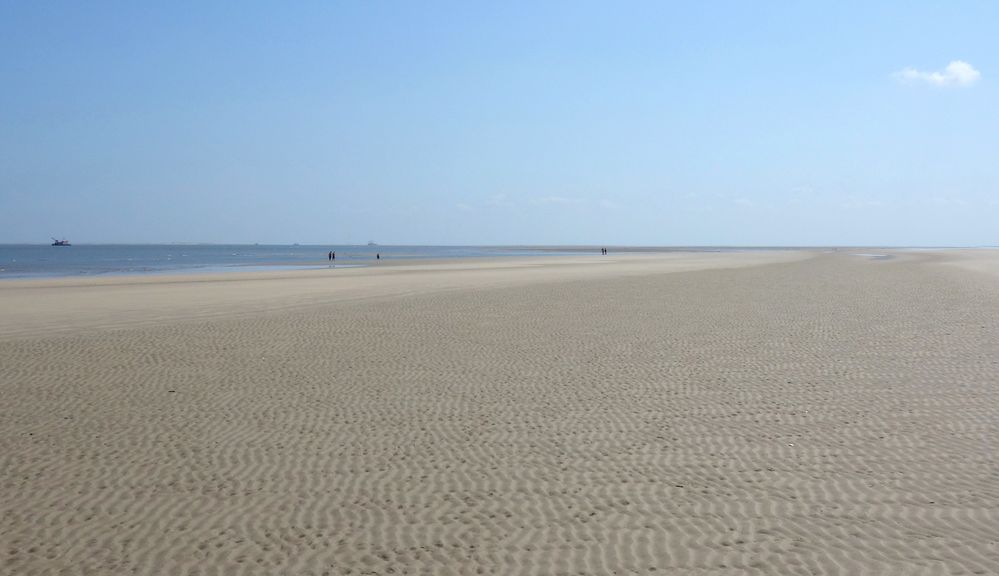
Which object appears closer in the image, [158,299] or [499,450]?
[499,450]

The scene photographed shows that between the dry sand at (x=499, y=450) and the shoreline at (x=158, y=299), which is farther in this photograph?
the shoreline at (x=158, y=299)

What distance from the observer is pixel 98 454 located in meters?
8.62

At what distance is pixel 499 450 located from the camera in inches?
348

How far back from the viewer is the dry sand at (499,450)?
6.11 meters

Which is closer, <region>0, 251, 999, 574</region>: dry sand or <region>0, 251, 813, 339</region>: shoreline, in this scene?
<region>0, 251, 999, 574</region>: dry sand

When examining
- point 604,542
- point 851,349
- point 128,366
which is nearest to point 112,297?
point 128,366

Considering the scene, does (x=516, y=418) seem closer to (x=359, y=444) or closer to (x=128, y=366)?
(x=359, y=444)

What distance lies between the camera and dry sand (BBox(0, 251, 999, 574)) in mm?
6105

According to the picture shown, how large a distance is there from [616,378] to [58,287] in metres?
32.2

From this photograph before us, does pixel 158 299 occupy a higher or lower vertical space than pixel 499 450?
higher

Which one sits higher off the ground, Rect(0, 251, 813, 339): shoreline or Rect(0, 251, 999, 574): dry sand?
Rect(0, 251, 813, 339): shoreline

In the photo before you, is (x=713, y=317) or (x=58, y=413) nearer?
(x=58, y=413)

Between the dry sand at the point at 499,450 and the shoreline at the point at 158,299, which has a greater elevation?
the shoreline at the point at 158,299

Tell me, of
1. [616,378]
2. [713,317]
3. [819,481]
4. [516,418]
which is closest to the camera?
[819,481]
